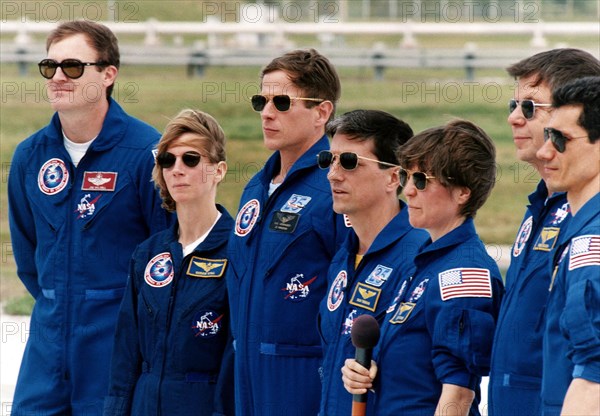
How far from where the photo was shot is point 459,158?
462cm

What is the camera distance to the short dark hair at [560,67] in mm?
4492

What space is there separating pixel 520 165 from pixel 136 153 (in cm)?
1178

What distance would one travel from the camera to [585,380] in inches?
141

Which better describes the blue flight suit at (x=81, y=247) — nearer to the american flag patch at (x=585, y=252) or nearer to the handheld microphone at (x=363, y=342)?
the handheld microphone at (x=363, y=342)

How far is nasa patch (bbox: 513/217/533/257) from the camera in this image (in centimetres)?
448

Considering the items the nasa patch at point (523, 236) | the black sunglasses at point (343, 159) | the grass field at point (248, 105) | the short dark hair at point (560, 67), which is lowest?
the nasa patch at point (523, 236)

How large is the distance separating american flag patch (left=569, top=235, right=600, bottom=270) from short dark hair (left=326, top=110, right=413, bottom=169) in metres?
1.40

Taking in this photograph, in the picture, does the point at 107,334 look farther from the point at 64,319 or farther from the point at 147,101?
the point at 147,101

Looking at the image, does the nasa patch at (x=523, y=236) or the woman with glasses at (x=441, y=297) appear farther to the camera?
the nasa patch at (x=523, y=236)

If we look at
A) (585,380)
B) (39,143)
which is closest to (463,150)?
(585,380)

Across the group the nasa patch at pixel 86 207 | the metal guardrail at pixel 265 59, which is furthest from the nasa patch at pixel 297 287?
the metal guardrail at pixel 265 59

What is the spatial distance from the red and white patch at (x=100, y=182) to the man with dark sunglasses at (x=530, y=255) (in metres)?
2.00

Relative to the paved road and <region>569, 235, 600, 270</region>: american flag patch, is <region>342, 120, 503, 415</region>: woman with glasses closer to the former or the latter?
<region>569, 235, 600, 270</region>: american flag patch

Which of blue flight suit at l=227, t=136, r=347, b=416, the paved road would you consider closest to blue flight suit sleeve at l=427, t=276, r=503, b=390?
blue flight suit at l=227, t=136, r=347, b=416
